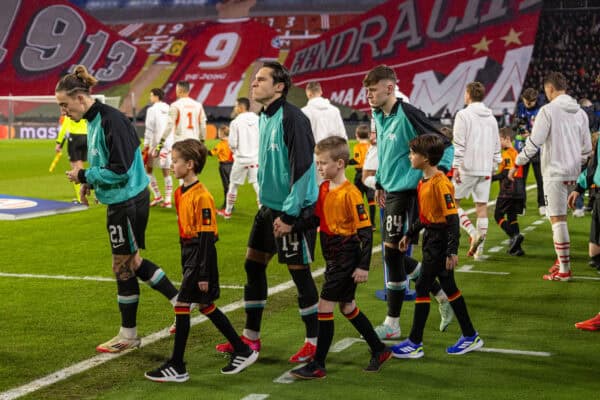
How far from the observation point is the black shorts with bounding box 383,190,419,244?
6457 mm

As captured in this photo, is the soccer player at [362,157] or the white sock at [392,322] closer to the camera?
the white sock at [392,322]

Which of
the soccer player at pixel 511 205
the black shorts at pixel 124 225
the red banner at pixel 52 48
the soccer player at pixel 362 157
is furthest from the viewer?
the red banner at pixel 52 48

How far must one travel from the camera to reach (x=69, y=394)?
5.23 m

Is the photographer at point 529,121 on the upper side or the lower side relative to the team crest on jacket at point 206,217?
upper

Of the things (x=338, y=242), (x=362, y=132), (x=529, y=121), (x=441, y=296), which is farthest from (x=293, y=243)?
(x=529, y=121)

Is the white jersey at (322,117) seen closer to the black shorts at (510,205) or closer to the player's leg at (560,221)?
the black shorts at (510,205)

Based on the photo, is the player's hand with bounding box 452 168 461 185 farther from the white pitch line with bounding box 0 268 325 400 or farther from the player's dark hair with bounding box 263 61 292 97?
the player's dark hair with bounding box 263 61 292 97

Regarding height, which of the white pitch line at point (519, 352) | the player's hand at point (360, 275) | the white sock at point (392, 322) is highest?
the player's hand at point (360, 275)

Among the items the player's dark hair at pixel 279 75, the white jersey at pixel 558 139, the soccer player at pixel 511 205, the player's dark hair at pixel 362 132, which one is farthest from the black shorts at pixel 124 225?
the player's dark hair at pixel 362 132

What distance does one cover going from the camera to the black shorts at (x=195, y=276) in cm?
551

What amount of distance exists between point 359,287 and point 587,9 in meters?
44.5

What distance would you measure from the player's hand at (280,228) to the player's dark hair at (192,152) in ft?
2.05

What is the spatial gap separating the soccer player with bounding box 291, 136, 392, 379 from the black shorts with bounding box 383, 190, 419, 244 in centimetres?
92

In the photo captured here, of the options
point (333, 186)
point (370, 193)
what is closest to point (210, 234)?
point (333, 186)
